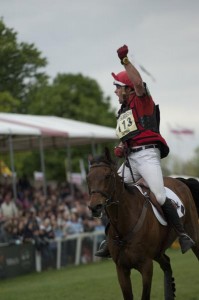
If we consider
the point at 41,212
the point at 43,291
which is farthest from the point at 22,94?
the point at 43,291

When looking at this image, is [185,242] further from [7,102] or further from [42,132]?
[7,102]

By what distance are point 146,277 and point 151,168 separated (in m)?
1.48

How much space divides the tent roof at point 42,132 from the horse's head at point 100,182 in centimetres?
1385

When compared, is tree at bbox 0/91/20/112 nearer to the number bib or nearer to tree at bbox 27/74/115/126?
the number bib

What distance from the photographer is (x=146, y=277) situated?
8.49 metres

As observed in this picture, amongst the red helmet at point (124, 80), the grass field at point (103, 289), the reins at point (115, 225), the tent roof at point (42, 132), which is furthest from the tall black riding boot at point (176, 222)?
the tent roof at point (42, 132)

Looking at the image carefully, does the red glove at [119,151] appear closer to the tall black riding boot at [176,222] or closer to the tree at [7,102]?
the tall black riding boot at [176,222]

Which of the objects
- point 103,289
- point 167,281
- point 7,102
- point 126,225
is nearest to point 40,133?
point 7,102

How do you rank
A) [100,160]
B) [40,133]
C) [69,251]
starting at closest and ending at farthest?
[100,160]
[69,251]
[40,133]

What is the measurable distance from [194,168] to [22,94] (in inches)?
3444

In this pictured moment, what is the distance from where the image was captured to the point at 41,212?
22.7 meters

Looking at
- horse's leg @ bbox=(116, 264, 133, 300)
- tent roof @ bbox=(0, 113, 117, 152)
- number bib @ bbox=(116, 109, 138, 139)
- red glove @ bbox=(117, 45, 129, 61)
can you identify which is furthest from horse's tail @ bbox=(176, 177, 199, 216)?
tent roof @ bbox=(0, 113, 117, 152)

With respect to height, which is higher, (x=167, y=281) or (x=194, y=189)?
(x=194, y=189)

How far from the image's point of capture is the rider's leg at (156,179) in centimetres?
915
